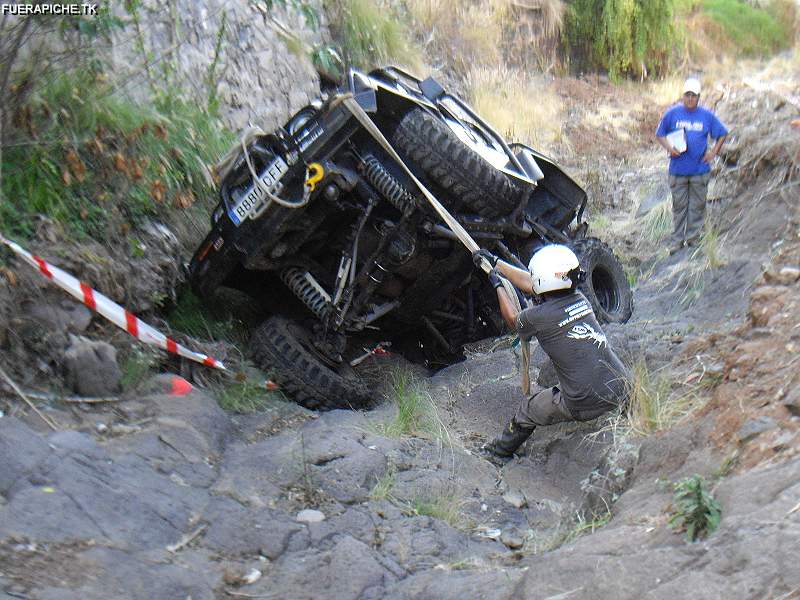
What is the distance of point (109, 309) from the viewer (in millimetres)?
6785

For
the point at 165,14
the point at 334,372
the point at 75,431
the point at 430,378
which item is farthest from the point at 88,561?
the point at 165,14

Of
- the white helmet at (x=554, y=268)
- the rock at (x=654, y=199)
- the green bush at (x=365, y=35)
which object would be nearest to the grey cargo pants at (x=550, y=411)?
the white helmet at (x=554, y=268)

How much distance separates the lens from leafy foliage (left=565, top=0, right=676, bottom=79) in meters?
17.8

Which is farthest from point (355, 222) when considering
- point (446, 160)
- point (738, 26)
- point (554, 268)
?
point (738, 26)

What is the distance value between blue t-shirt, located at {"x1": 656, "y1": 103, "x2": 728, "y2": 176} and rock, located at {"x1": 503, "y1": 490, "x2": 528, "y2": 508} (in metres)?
5.18

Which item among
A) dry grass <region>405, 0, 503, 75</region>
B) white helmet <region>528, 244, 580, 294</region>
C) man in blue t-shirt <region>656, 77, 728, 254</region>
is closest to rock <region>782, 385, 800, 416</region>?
white helmet <region>528, 244, 580, 294</region>

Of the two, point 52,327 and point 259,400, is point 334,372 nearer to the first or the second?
point 259,400

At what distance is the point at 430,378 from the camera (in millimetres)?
8164

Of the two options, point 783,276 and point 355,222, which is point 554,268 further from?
point 355,222

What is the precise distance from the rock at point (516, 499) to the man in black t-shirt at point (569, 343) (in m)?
0.61

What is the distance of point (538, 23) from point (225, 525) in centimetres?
1463

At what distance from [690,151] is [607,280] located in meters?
2.13

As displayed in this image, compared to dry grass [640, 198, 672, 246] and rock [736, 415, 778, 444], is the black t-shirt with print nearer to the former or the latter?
rock [736, 415, 778, 444]

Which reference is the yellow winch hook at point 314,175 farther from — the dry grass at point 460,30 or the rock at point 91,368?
the dry grass at point 460,30
